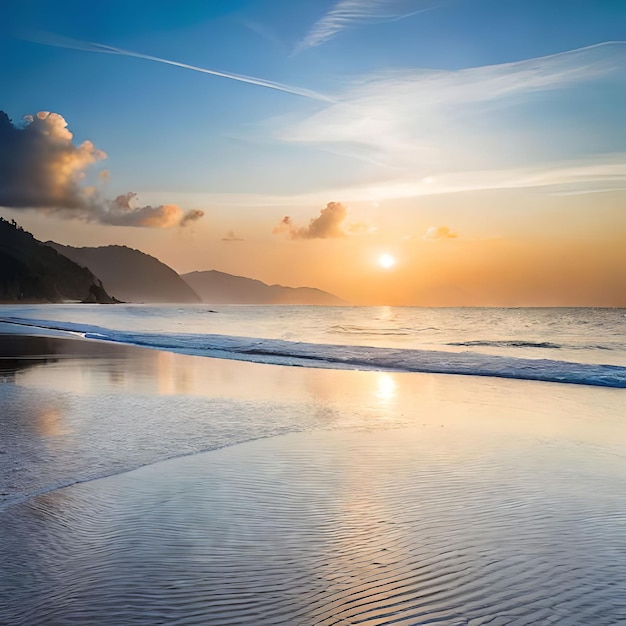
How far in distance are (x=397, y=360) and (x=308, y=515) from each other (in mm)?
18903

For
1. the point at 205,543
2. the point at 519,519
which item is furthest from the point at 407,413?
the point at 205,543

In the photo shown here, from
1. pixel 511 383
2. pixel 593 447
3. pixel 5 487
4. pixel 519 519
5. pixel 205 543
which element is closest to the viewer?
pixel 205 543

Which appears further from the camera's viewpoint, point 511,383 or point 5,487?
point 511,383

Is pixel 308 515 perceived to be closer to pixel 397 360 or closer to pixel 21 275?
pixel 397 360

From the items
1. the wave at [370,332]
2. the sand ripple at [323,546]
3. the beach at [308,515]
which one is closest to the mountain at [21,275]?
the wave at [370,332]

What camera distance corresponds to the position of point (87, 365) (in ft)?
65.7

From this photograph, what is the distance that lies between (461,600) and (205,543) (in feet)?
7.16

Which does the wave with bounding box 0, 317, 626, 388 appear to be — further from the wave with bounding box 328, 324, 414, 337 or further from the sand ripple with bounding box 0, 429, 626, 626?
the wave with bounding box 328, 324, 414, 337

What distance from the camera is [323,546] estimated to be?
198 inches

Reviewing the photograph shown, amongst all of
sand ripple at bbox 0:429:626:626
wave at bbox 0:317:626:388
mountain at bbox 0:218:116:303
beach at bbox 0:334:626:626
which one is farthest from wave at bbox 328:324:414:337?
mountain at bbox 0:218:116:303

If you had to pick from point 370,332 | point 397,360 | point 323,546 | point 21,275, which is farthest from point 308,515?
point 21,275

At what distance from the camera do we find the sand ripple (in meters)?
3.98

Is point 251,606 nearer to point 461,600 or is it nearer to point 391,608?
point 391,608

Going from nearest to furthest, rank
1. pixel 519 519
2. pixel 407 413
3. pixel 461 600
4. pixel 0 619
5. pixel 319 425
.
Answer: pixel 0 619 < pixel 461 600 < pixel 519 519 < pixel 319 425 < pixel 407 413
